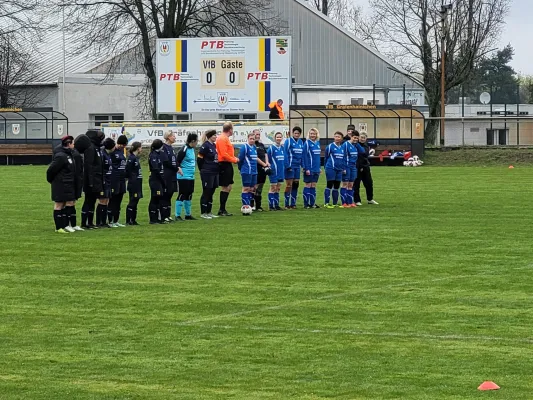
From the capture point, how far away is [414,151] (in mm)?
46938

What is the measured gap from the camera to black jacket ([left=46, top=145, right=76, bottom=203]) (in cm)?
1989

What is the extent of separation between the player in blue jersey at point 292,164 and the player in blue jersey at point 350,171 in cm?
104

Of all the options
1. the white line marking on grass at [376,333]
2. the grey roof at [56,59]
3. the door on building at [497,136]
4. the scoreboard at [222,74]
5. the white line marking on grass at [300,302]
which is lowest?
the white line marking on grass at [376,333]

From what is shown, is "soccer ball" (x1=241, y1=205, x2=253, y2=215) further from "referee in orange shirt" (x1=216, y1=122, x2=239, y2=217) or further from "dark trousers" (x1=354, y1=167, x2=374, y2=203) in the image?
"dark trousers" (x1=354, y1=167, x2=374, y2=203)

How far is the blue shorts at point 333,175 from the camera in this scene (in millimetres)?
26156

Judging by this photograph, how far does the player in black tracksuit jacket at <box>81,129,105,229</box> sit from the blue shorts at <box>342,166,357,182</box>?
6.80 m

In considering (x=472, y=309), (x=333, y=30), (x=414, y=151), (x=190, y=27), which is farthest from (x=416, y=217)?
(x=333, y=30)

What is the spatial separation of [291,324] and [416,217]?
12626 mm

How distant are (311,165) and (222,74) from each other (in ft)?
76.3

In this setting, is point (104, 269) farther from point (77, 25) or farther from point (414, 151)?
point (77, 25)

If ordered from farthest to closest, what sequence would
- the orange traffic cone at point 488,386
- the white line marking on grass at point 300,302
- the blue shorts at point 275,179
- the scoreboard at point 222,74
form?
the scoreboard at point 222,74 < the blue shorts at point 275,179 < the white line marking on grass at point 300,302 < the orange traffic cone at point 488,386

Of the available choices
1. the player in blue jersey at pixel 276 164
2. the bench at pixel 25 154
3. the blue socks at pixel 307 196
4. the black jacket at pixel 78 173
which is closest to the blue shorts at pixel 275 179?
the player in blue jersey at pixel 276 164

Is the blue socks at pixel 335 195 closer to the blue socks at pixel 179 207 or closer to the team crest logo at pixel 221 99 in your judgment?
the blue socks at pixel 179 207

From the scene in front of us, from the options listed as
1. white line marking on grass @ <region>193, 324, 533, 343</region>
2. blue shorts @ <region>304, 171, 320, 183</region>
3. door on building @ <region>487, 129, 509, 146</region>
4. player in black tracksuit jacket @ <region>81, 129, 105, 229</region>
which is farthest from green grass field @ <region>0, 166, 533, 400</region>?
door on building @ <region>487, 129, 509, 146</region>
